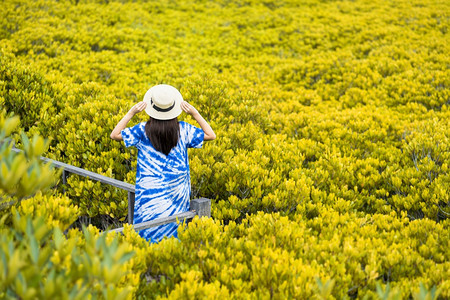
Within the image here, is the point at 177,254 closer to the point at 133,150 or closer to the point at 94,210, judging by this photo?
the point at 94,210

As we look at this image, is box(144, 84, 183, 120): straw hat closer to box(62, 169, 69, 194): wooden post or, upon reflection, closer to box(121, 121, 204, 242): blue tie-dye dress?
box(121, 121, 204, 242): blue tie-dye dress

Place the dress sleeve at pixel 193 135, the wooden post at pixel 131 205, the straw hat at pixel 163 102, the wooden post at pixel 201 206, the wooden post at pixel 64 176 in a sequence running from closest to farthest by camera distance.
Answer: the straw hat at pixel 163 102 < the wooden post at pixel 201 206 < the dress sleeve at pixel 193 135 < the wooden post at pixel 131 205 < the wooden post at pixel 64 176

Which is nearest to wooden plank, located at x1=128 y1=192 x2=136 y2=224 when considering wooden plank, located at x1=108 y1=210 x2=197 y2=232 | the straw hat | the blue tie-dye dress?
the blue tie-dye dress

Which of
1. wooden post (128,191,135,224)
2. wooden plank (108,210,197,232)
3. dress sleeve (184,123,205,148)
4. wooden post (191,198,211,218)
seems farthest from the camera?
wooden post (128,191,135,224)

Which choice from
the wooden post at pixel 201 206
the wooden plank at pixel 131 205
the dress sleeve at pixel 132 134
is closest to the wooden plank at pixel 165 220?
the wooden post at pixel 201 206

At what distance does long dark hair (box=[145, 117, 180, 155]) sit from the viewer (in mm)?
3709

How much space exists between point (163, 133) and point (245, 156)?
196 centimetres

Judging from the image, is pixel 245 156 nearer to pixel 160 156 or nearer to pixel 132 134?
pixel 160 156

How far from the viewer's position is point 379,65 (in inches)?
414

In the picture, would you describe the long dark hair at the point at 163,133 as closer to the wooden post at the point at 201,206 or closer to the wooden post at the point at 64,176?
the wooden post at the point at 201,206

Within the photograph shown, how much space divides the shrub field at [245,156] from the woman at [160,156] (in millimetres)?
610

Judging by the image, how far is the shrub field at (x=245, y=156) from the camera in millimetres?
2447

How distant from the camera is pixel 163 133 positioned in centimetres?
372

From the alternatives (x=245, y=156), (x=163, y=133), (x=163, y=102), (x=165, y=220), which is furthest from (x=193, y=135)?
(x=245, y=156)
